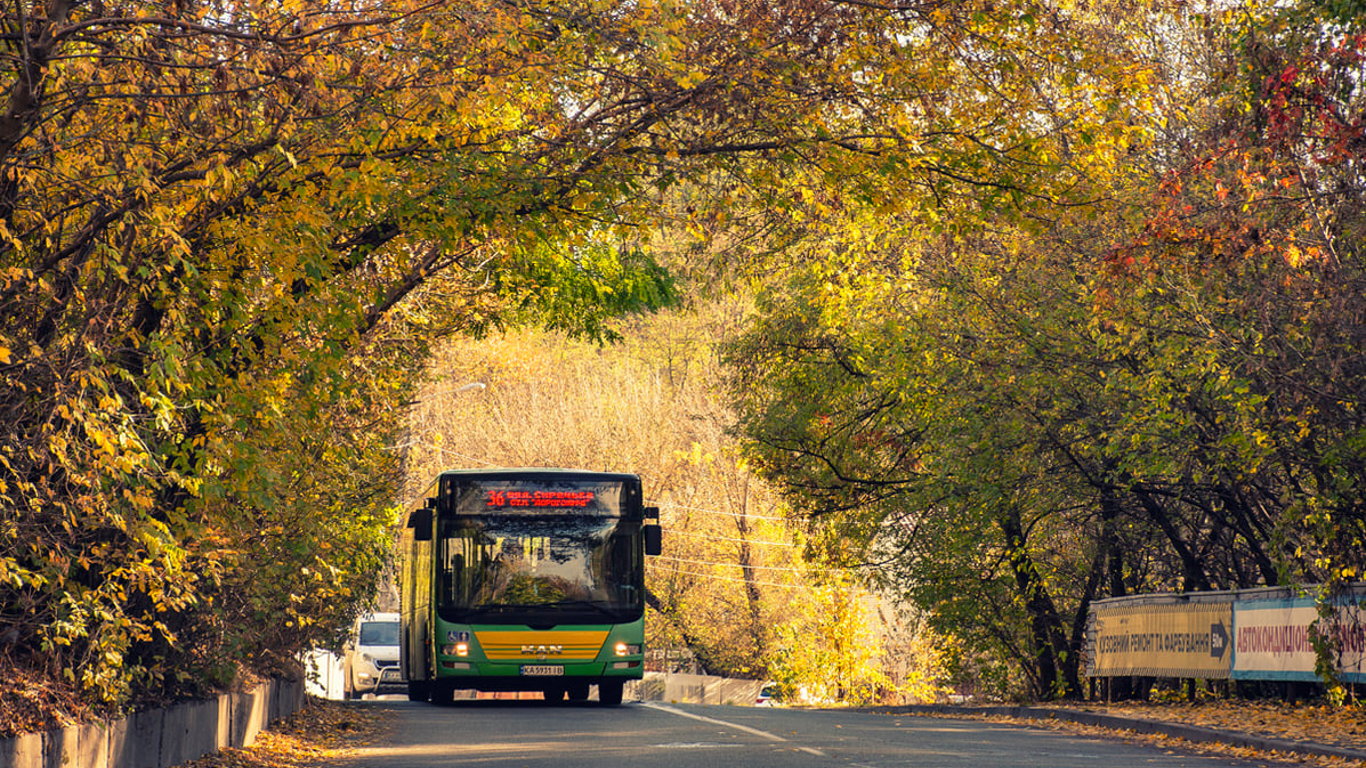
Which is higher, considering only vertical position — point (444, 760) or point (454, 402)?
point (454, 402)

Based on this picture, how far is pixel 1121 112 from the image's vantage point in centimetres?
1257

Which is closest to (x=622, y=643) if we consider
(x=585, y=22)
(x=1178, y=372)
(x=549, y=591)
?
(x=549, y=591)

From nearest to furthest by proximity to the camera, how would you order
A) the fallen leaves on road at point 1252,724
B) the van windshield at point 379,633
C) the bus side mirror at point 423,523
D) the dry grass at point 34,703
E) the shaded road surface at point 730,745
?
the dry grass at point 34,703 < the shaded road surface at point 730,745 < the fallen leaves on road at point 1252,724 < the bus side mirror at point 423,523 < the van windshield at point 379,633

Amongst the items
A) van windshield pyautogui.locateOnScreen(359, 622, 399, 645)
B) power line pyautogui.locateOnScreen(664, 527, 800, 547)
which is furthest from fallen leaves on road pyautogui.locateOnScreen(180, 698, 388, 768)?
power line pyautogui.locateOnScreen(664, 527, 800, 547)

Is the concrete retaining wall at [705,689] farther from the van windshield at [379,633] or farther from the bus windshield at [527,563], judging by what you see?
the bus windshield at [527,563]

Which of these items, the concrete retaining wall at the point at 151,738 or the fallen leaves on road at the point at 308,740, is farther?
the fallen leaves on road at the point at 308,740

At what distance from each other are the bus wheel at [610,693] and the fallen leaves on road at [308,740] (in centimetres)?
339

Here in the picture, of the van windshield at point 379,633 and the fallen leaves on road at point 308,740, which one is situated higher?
the van windshield at point 379,633

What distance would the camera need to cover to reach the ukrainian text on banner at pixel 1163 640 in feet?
66.3

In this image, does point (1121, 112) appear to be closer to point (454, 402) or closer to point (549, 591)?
point (549, 591)

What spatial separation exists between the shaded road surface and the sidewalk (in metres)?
0.87

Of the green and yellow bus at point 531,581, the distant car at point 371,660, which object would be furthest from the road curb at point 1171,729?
the distant car at point 371,660

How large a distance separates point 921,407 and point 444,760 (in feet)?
47.8

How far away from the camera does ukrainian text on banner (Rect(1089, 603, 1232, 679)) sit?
20203 millimetres
